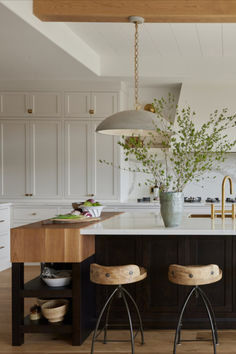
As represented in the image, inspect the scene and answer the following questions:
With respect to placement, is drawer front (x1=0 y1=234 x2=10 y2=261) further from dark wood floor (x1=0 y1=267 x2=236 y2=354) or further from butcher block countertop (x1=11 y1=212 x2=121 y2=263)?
butcher block countertop (x1=11 y1=212 x2=121 y2=263)

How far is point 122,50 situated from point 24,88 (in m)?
1.47

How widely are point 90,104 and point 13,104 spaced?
106cm

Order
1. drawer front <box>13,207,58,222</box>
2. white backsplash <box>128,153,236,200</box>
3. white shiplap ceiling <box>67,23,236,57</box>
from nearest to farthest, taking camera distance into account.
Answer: white shiplap ceiling <box>67,23,236,57</box> → drawer front <box>13,207,58,222</box> → white backsplash <box>128,153,236,200</box>

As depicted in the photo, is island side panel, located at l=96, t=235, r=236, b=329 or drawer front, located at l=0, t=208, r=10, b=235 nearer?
island side panel, located at l=96, t=235, r=236, b=329

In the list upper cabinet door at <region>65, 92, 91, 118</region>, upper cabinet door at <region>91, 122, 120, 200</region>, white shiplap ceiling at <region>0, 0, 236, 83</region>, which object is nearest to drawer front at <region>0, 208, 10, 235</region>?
upper cabinet door at <region>91, 122, 120, 200</region>

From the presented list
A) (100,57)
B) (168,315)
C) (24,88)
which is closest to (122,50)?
(100,57)

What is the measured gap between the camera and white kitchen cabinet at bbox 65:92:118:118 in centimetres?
584

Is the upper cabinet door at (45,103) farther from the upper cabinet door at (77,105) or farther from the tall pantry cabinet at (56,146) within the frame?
the upper cabinet door at (77,105)

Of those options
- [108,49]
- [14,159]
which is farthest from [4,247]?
[108,49]

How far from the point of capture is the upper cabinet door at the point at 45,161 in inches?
233

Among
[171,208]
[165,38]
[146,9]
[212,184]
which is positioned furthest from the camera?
[212,184]

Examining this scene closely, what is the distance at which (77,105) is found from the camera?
586 centimetres

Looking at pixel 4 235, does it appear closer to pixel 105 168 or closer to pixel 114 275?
pixel 105 168

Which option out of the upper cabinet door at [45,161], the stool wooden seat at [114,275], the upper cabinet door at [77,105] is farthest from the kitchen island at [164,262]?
the upper cabinet door at [77,105]
